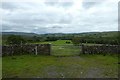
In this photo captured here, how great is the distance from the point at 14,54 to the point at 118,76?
9596 mm

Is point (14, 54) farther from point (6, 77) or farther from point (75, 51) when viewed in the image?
point (6, 77)

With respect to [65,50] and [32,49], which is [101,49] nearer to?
[65,50]

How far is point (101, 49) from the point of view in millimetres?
15844

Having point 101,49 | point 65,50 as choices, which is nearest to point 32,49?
point 65,50

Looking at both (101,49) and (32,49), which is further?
(101,49)

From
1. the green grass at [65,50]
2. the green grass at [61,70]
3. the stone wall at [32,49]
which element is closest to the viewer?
the green grass at [61,70]

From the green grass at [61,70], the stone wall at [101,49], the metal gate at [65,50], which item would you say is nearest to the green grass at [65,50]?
the metal gate at [65,50]

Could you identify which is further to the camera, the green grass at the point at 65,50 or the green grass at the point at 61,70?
the green grass at the point at 65,50

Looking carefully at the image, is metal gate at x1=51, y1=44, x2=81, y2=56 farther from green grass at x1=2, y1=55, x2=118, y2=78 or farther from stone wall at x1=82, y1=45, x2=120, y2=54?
green grass at x1=2, y1=55, x2=118, y2=78

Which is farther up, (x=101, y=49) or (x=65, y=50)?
(x=101, y=49)

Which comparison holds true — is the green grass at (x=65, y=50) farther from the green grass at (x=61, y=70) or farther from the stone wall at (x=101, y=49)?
the green grass at (x=61, y=70)

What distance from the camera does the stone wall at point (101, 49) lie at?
15635 mm

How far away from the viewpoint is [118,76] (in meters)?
7.70

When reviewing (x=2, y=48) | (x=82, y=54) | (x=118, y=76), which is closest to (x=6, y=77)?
(x=118, y=76)
